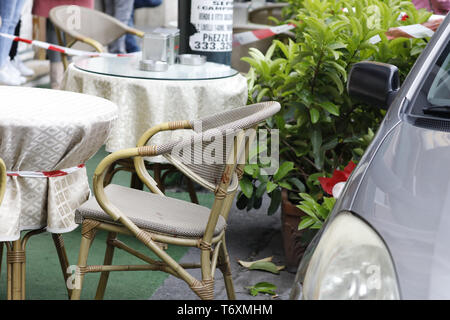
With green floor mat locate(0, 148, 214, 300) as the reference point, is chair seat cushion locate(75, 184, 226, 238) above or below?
above

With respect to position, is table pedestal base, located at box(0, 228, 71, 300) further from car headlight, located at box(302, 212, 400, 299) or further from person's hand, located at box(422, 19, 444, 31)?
person's hand, located at box(422, 19, 444, 31)

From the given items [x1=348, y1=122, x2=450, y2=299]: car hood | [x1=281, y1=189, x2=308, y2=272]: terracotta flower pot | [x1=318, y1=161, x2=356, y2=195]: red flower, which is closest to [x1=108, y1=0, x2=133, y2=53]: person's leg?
[x1=281, y1=189, x2=308, y2=272]: terracotta flower pot

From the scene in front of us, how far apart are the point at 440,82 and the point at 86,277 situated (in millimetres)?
1897

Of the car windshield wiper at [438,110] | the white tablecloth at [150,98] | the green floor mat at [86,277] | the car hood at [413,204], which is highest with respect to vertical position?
the car windshield wiper at [438,110]

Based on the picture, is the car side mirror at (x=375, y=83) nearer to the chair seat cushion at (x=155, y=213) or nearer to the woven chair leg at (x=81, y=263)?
the chair seat cushion at (x=155, y=213)

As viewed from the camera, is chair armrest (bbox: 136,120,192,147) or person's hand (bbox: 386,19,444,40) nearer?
chair armrest (bbox: 136,120,192,147)

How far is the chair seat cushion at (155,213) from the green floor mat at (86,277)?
0.67m

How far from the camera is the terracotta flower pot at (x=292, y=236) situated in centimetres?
378

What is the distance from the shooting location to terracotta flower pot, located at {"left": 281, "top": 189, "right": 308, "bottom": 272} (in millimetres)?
3777

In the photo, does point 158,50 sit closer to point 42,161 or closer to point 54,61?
point 42,161

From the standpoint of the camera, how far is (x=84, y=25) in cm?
581

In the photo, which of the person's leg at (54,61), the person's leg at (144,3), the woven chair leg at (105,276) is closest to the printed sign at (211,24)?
the woven chair leg at (105,276)


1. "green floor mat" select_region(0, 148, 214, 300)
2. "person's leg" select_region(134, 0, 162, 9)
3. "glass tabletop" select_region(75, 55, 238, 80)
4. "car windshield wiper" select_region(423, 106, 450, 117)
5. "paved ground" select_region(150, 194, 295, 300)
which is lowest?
"paved ground" select_region(150, 194, 295, 300)
